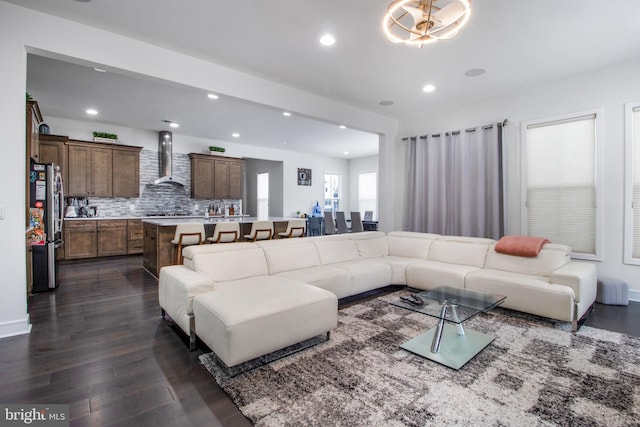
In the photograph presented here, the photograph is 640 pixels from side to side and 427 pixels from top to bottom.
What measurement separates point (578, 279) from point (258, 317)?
118 inches

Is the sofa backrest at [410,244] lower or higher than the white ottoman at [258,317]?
higher

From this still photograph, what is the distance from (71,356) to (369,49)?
3.95m

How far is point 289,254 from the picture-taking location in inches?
145

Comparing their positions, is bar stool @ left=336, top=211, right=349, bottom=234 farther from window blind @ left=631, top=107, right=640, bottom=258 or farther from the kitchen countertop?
window blind @ left=631, top=107, right=640, bottom=258

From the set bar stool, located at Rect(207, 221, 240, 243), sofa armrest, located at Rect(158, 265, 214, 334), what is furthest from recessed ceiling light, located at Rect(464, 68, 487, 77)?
bar stool, located at Rect(207, 221, 240, 243)

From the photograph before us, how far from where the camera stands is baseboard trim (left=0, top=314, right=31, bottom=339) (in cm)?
263

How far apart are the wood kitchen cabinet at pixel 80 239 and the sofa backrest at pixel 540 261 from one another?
23.6 ft

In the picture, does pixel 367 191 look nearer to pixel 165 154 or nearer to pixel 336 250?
pixel 165 154

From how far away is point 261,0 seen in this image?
260 cm

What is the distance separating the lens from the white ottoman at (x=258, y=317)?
204cm

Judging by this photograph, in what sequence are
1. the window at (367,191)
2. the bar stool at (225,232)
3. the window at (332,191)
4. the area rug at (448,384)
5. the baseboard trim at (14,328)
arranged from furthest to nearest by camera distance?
the window at (332,191) → the window at (367,191) → the bar stool at (225,232) → the baseboard trim at (14,328) → the area rug at (448,384)

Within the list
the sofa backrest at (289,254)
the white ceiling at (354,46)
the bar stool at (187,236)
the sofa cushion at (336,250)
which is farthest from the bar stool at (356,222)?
the bar stool at (187,236)

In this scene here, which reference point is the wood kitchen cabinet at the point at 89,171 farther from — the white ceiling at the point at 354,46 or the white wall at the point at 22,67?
the white wall at the point at 22,67

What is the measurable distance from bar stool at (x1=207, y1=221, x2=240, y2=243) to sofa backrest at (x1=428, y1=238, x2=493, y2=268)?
3.14 meters
